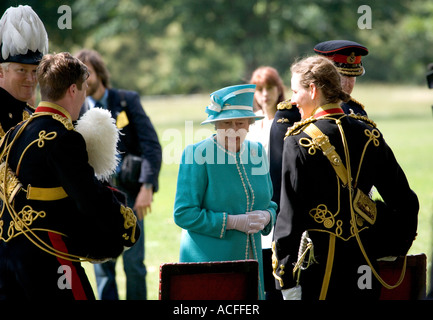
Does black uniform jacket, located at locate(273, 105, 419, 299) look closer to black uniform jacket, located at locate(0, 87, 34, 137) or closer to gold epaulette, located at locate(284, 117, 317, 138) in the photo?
gold epaulette, located at locate(284, 117, 317, 138)

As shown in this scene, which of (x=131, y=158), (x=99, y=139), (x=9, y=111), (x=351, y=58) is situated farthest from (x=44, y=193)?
(x=131, y=158)

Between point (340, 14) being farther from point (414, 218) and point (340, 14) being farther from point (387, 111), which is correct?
point (414, 218)

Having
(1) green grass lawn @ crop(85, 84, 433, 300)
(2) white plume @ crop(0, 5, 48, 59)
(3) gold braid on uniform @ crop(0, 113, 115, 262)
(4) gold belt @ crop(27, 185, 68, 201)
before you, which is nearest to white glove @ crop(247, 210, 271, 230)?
(3) gold braid on uniform @ crop(0, 113, 115, 262)

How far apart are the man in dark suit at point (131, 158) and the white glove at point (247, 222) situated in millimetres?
1894

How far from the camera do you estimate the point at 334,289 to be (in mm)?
3623

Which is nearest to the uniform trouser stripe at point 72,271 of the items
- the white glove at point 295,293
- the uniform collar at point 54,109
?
the uniform collar at point 54,109

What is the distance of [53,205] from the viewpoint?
11.3 feet

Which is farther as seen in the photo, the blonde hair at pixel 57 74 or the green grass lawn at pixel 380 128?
the green grass lawn at pixel 380 128

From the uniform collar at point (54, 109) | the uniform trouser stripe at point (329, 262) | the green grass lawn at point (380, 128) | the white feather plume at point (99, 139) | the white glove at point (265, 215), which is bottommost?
the green grass lawn at point (380, 128)

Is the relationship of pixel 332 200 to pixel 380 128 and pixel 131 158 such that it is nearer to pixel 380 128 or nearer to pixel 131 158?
pixel 131 158

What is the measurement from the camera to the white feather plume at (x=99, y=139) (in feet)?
11.9

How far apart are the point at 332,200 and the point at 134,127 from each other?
2.77 m

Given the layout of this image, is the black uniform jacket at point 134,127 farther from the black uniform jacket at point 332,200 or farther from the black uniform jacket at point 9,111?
the black uniform jacket at point 332,200

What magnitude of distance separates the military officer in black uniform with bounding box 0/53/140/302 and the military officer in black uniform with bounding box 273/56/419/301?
0.92m
